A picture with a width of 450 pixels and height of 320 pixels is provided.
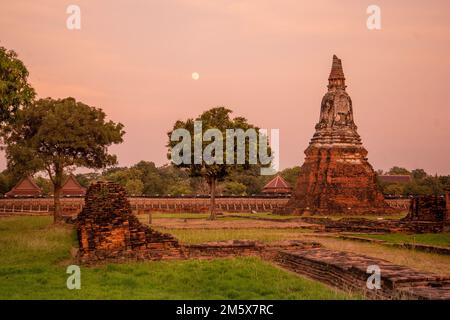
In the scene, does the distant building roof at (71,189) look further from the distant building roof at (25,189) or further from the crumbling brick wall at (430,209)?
the crumbling brick wall at (430,209)

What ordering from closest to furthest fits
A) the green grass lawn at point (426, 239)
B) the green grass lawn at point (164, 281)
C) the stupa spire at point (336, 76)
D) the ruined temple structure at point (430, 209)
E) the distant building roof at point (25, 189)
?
the green grass lawn at point (164, 281) → the green grass lawn at point (426, 239) → the ruined temple structure at point (430, 209) → the stupa spire at point (336, 76) → the distant building roof at point (25, 189)

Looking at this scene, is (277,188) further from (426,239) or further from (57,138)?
(426,239)

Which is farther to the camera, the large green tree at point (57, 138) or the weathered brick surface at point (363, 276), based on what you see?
the large green tree at point (57, 138)

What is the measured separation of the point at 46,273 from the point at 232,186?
5420 centimetres

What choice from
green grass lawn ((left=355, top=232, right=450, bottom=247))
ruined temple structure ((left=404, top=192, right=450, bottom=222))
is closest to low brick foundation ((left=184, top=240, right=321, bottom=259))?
green grass lawn ((left=355, top=232, right=450, bottom=247))

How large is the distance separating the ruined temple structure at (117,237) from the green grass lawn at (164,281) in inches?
23.4

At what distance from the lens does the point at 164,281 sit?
29.1 feet

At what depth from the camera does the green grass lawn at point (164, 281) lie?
300 inches

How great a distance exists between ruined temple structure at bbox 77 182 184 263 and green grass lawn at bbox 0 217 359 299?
1.95 feet

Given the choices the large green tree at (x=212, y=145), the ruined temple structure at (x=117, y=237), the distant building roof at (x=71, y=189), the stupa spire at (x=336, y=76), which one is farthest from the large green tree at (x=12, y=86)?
the distant building roof at (x=71, y=189)

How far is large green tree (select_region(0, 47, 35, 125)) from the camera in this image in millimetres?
16984
